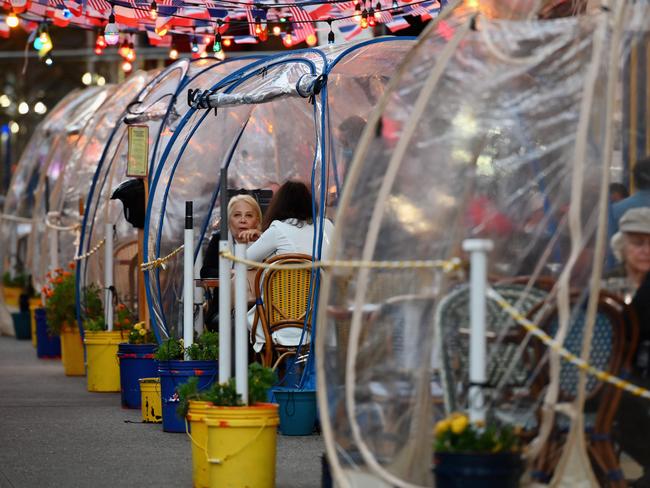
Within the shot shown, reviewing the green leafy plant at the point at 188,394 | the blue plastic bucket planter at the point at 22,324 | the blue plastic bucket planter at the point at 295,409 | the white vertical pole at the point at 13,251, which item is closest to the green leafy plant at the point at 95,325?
the blue plastic bucket planter at the point at 295,409

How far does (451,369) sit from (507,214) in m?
0.71

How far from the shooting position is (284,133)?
12711mm

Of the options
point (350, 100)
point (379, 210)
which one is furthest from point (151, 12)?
point (379, 210)

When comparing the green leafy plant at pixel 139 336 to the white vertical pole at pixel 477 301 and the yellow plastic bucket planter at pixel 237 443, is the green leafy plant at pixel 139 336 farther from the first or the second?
the white vertical pole at pixel 477 301

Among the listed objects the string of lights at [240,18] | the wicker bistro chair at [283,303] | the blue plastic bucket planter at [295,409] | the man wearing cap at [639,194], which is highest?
the string of lights at [240,18]

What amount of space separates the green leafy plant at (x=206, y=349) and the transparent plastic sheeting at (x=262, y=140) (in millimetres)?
1392

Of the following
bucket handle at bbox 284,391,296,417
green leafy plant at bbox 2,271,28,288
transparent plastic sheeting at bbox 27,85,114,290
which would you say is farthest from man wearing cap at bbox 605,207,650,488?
green leafy plant at bbox 2,271,28,288

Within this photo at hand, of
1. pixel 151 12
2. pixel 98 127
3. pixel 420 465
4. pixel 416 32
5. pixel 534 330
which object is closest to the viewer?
pixel 534 330

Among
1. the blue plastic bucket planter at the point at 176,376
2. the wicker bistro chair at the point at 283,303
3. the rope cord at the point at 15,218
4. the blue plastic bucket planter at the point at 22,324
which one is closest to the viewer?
the blue plastic bucket planter at the point at 176,376

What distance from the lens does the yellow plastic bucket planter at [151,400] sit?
32.3 feet

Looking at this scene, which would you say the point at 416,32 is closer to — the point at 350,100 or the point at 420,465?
the point at 350,100

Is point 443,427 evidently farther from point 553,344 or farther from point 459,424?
point 553,344

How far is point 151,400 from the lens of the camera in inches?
389

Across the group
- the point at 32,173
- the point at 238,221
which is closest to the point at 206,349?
the point at 238,221
